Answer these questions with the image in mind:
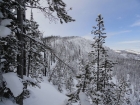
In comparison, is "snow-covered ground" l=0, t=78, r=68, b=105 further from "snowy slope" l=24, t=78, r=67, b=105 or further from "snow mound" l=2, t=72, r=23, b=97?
"snow mound" l=2, t=72, r=23, b=97

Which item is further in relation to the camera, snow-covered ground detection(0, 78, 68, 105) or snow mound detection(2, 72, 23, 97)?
snow-covered ground detection(0, 78, 68, 105)

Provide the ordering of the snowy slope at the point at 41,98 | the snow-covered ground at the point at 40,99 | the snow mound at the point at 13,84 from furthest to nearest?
the snowy slope at the point at 41,98 < the snow-covered ground at the point at 40,99 < the snow mound at the point at 13,84

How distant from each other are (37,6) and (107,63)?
41.6ft

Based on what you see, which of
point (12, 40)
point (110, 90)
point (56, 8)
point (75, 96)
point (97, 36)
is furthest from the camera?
point (110, 90)

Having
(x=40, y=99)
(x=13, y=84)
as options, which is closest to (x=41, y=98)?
(x=40, y=99)

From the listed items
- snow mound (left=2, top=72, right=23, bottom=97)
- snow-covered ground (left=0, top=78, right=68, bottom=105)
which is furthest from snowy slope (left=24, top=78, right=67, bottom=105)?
snow mound (left=2, top=72, right=23, bottom=97)

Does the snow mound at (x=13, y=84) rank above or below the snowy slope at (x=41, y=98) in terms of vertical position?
above

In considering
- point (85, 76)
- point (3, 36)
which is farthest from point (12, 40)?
point (85, 76)

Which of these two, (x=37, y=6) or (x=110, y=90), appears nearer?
Answer: (x=37, y=6)

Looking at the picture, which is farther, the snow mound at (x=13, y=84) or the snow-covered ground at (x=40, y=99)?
the snow-covered ground at (x=40, y=99)

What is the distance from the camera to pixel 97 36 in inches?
556

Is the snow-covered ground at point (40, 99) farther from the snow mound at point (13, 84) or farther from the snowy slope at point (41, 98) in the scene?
the snow mound at point (13, 84)

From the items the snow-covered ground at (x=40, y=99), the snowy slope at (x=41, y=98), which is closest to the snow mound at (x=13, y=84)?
the snow-covered ground at (x=40, y=99)

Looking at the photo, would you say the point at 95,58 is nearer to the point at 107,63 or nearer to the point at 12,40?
the point at 107,63
